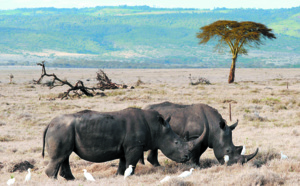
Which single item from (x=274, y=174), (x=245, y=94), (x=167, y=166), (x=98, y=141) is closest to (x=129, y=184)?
(x=98, y=141)

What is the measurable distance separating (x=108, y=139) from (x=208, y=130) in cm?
227

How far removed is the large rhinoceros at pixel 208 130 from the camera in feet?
30.0

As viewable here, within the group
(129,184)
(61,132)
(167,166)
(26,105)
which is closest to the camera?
(129,184)

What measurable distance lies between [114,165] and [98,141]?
5.87ft

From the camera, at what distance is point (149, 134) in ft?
28.7

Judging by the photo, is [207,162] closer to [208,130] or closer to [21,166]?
[208,130]

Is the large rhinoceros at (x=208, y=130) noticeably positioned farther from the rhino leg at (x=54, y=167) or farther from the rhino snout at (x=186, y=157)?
the rhino leg at (x=54, y=167)

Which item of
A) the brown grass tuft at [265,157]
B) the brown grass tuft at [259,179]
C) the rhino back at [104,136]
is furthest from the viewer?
the brown grass tuft at [265,157]

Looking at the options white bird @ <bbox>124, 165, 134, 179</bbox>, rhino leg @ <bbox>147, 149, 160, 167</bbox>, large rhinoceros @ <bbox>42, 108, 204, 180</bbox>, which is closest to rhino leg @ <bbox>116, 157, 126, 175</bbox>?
large rhinoceros @ <bbox>42, 108, 204, 180</bbox>

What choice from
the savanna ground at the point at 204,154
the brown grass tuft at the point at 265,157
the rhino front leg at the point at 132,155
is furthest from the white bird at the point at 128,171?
the brown grass tuft at the point at 265,157

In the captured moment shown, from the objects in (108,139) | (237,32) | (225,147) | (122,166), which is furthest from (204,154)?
(237,32)

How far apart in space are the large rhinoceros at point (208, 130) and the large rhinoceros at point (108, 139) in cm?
64

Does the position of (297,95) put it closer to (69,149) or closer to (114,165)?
(114,165)

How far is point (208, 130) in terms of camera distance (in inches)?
369
